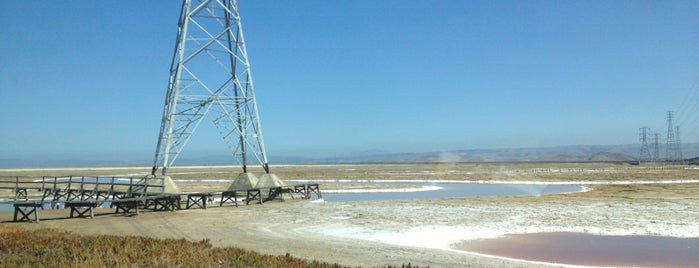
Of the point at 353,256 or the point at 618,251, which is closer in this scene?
the point at 353,256

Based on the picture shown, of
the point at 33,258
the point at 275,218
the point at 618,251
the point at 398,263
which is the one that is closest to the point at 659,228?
the point at 618,251

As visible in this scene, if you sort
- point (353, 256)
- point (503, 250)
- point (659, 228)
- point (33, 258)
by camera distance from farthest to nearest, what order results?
→ point (659, 228) < point (503, 250) < point (353, 256) < point (33, 258)

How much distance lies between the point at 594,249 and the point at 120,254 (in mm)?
14015

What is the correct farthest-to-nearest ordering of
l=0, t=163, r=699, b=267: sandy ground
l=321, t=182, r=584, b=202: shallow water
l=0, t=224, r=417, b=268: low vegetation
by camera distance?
1. l=321, t=182, r=584, b=202: shallow water
2. l=0, t=163, r=699, b=267: sandy ground
3. l=0, t=224, r=417, b=268: low vegetation

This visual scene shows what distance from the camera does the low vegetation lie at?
11109mm

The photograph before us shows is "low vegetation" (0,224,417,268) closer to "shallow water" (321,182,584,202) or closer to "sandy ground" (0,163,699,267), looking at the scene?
"sandy ground" (0,163,699,267)

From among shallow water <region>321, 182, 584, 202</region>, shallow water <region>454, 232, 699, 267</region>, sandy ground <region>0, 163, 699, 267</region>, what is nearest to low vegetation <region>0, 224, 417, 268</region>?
sandy ground <region>0, 163, 699, 267</region>

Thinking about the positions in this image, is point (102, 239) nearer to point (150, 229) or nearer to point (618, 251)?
point (150, 229)

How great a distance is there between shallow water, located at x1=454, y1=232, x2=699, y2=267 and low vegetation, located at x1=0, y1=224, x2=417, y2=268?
6.39m

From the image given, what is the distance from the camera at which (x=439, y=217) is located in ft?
79.4

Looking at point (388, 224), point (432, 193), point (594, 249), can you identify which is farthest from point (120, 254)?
point (432, 193)

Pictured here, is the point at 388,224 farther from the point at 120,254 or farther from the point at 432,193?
the point at 432,193

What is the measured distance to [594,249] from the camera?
54.6ft

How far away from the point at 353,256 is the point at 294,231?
226 inches
